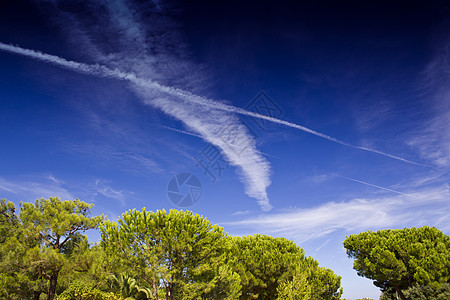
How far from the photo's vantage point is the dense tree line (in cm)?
2017

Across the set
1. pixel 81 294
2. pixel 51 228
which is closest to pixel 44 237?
pixel 51 228

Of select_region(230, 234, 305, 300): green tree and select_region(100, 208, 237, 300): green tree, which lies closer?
select_region(100, 208, 237, 300): green tree

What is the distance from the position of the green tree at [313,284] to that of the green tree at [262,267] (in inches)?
45.6

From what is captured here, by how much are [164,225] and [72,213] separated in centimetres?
1190

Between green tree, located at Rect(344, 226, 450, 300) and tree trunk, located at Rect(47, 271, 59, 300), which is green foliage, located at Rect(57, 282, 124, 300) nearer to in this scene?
tree trunk, located at Rect(47, 271, 59, 300)

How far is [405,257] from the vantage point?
27.1m

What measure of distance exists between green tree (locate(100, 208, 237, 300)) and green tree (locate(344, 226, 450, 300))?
17.8 metres

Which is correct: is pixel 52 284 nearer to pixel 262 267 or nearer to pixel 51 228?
pixel 51 228

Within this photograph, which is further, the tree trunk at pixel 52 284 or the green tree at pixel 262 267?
the green tree at pixel 262 267

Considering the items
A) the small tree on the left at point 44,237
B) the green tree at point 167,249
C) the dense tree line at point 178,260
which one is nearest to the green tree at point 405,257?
the dense tree line at point 178,260

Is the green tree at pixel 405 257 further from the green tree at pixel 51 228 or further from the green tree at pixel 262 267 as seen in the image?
the green tree at pixel 51 228

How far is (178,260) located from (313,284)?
45.4ft

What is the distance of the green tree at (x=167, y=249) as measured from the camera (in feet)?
65.1

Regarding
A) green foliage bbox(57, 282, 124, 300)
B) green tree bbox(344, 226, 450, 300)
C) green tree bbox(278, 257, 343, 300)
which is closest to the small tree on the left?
green foliage bbox(57, 282, 124, 300)
